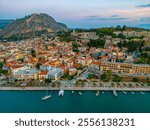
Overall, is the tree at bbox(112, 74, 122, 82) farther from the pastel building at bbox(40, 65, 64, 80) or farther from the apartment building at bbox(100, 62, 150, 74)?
the pastel building at bbox(40, 65, 64, 80)

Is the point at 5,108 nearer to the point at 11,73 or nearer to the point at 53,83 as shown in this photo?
the point at 53,83

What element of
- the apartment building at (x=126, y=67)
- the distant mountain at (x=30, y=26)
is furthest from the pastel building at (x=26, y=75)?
the distant mountain at (x=30, y=26)

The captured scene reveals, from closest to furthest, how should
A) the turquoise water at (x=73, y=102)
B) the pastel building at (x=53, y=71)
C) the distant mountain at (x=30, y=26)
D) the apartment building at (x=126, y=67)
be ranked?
the turquoise water at (x=73, y=102), the pastel building at (x=53, y=71), the apartment building at (x=126, y=67), the distant mountain at (x=30, y=26)

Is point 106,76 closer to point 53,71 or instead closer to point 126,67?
point 126,67

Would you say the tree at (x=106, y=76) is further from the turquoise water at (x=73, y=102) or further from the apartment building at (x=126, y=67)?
the turquoise water at (x=73, y=102)

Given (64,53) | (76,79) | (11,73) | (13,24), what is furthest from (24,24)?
(76,79)

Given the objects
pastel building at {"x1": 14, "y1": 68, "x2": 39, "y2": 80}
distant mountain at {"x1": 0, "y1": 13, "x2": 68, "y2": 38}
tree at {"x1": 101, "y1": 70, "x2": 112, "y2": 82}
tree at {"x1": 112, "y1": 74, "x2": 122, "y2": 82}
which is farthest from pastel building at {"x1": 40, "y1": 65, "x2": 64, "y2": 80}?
distant mountain at {"x1": 0, "y1": 13, "x2": 68, "y2": 38}

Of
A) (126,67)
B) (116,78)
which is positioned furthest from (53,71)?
(126,67)
